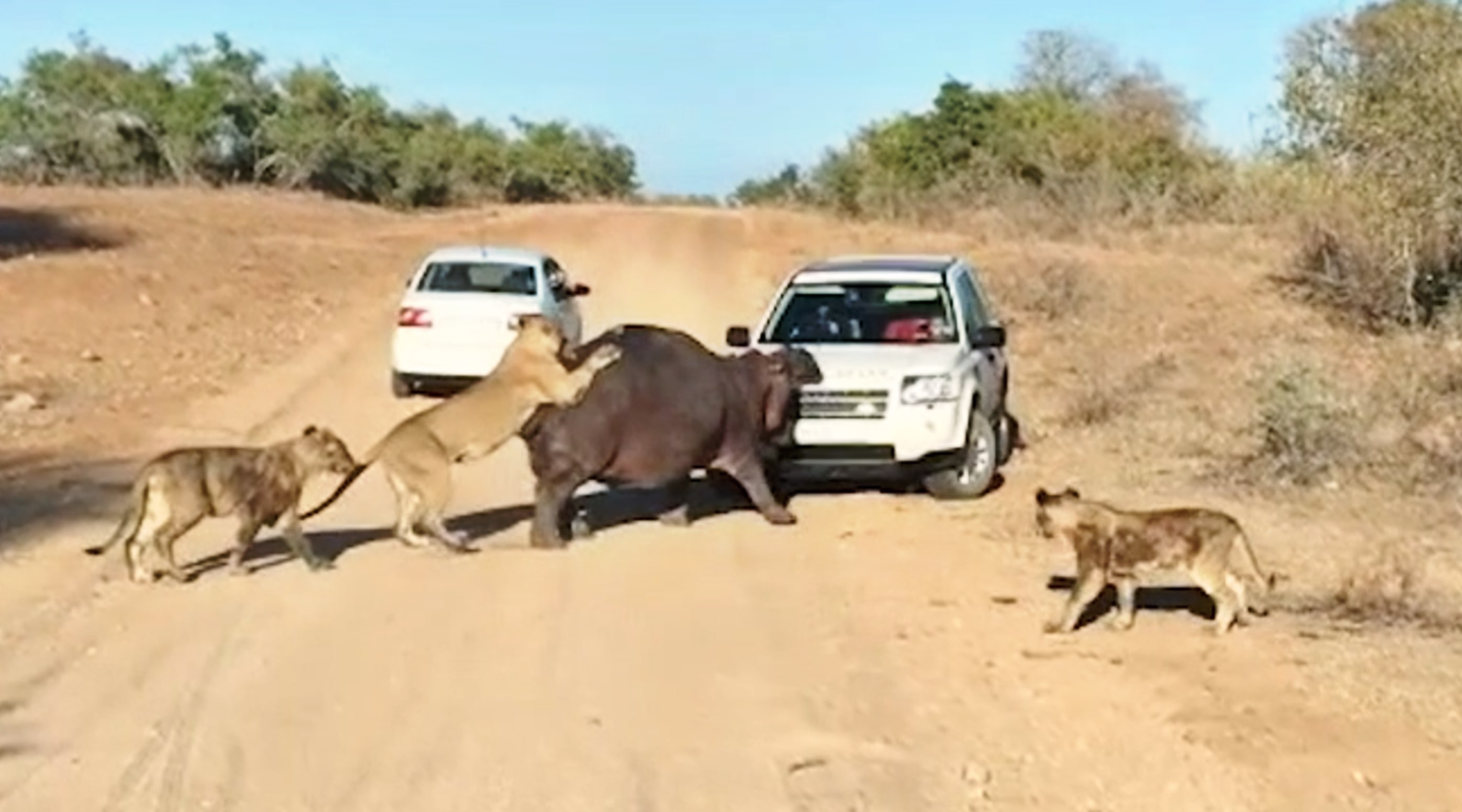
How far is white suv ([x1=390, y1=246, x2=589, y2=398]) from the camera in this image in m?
24.3

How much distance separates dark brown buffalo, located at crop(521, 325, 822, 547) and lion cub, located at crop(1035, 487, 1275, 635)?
3.94 meters

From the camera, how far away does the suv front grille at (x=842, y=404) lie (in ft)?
54.4

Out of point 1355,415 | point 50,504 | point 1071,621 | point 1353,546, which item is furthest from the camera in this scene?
point 1355,415

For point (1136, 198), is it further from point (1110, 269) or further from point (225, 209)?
point (225, 209)

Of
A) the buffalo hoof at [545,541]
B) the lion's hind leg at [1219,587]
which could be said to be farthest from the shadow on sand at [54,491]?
the lion's hind leg at [1219,587]

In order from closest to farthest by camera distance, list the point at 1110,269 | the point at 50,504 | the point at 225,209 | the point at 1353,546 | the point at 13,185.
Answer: the point at 1353,546, the point at 50,504, the point at 1110,269, the point at 225,209, the point at 13,185

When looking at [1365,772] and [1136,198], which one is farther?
[1136,198]

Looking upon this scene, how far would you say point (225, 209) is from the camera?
5275 centimetres

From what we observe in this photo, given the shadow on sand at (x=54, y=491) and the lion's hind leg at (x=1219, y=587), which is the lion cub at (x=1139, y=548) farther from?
the shadow on sand at (x=54, y=491)

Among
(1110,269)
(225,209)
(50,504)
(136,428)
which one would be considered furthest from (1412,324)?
(225,209)

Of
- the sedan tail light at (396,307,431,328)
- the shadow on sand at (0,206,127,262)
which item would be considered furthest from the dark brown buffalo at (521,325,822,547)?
the shadow on sand at (0,206,127,262)

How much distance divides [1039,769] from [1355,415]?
36.0ft

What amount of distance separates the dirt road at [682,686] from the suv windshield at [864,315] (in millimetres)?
2117

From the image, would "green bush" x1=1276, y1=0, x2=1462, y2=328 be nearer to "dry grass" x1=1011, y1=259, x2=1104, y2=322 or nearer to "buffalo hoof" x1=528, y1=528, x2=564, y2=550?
"dry grass" x1=1011, y1=259, x2=1104, y2=322
